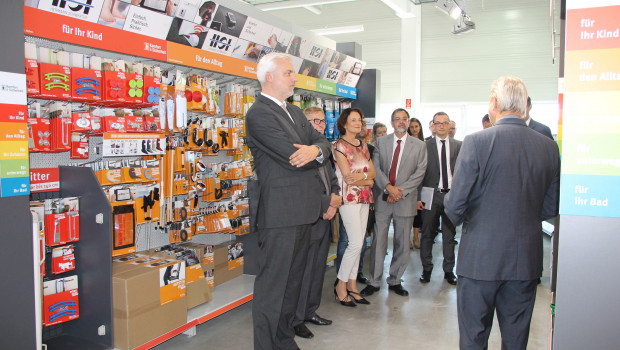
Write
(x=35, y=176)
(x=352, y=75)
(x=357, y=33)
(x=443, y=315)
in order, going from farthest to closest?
(x=357, y=33) < (x=352, y=75) < (x=443, y=315) < (x=35, y=176)

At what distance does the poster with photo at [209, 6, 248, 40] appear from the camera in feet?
12.7

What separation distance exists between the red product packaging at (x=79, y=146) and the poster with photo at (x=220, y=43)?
133cm

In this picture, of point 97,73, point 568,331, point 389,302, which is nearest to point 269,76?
point 97,73

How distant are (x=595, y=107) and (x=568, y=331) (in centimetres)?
79

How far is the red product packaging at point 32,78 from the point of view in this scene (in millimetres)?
2557

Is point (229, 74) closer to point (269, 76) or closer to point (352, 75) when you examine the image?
point (269, 76)

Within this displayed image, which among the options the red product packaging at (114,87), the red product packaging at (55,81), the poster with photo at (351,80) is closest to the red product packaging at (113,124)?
the red product packaging at (114,87)

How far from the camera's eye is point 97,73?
2928mm

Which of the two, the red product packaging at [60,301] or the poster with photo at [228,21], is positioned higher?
the poster with photo at [228,21]

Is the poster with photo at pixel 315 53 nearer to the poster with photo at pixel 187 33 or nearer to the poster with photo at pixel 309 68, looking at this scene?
the poster with photo at pixel 309 68

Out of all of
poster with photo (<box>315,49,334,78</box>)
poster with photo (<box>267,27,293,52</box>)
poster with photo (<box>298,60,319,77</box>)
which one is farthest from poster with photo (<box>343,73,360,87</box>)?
poster with photo (<box>267,27,293,52</box>)

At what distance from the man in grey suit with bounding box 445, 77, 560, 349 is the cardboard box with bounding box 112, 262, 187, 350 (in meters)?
1.86

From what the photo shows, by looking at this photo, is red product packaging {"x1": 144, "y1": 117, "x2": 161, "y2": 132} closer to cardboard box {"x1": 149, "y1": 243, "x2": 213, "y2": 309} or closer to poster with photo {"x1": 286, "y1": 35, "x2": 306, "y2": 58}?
cardboard box {"x1": 149, "y1": 243, "x2": 213, "y2": 309}

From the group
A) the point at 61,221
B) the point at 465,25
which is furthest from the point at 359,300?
the point at 465,25
